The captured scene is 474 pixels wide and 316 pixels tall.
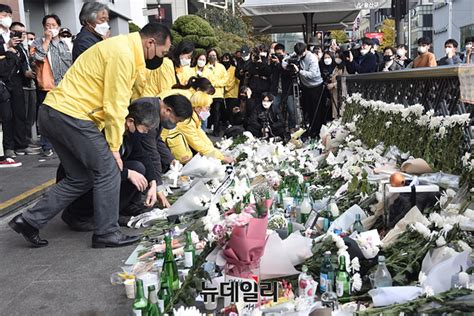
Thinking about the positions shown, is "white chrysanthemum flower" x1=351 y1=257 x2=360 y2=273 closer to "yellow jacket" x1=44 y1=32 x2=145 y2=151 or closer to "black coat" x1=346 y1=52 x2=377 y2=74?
"yellow jacket" x1=44 y1=32 x2=145 y2=151

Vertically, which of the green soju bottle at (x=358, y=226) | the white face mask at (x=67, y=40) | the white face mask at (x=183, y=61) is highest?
the white face mask at (x=67, y=40)

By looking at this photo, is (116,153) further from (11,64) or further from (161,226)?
(11,64)

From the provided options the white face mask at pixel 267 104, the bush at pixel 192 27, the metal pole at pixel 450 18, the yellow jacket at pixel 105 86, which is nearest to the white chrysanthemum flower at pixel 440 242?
the yellow jacket at pixel 105 86

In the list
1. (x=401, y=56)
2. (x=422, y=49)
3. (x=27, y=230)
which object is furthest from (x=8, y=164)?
(x=401, y=56)

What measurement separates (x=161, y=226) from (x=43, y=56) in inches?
190

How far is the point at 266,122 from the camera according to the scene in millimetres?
10477

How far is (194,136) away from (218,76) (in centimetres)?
567

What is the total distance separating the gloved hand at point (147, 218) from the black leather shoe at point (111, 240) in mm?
541

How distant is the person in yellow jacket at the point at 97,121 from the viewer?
14.3 feet

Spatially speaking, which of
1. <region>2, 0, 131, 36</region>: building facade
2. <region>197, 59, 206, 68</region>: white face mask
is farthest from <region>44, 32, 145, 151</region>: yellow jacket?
<region>2, 0, 131, 36</region>: building facade

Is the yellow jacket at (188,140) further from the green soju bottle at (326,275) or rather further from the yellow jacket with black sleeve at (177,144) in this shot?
the green soju bottle at (326,275)

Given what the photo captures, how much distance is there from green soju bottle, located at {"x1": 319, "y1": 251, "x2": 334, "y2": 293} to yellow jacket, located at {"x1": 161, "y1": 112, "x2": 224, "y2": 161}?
3588mm

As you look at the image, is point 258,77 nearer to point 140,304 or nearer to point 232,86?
point 232,86

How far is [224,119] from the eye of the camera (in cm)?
1360
